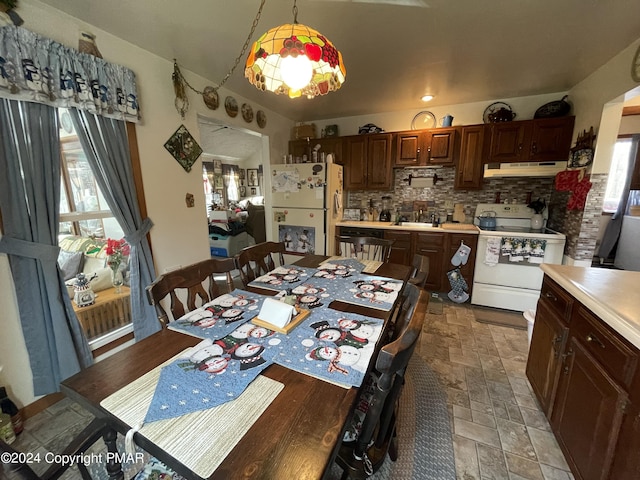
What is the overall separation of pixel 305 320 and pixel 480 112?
3.42 m

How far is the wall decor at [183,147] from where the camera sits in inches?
86.7

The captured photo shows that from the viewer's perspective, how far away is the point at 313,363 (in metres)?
0.89

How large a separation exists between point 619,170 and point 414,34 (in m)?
4.11

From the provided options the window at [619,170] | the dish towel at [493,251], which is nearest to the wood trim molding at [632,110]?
the window at [619,170]

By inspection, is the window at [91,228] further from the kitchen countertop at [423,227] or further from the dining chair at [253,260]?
the kitchen countertop at [423,227]

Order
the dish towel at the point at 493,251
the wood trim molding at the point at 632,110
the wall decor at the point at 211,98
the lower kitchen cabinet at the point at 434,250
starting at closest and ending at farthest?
the wall decor at the point at 211,98, the dish towel at the point at 493,251, the lower kitchen cabinet at the point at 434,250, the wood trim molding at the point at 632,110

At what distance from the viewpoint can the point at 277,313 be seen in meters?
Result: 1.11

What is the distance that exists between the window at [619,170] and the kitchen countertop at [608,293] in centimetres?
327

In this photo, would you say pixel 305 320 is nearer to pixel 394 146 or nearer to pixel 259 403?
pixel 259 403

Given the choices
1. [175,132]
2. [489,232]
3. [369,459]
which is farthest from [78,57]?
[489,232]

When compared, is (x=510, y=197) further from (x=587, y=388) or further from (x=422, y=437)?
(x=422, y=437)

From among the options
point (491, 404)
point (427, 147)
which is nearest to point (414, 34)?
A: point (427, 147)

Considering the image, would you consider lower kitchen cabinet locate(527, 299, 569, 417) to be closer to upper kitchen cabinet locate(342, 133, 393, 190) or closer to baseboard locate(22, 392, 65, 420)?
upper kitchen cabinet locate(342, 133, 393, 190)

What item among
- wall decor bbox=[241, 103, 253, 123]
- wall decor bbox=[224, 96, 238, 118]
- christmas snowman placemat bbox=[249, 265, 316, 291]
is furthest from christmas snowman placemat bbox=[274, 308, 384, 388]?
wall decor bbox=[241, 103, 253, 123]
